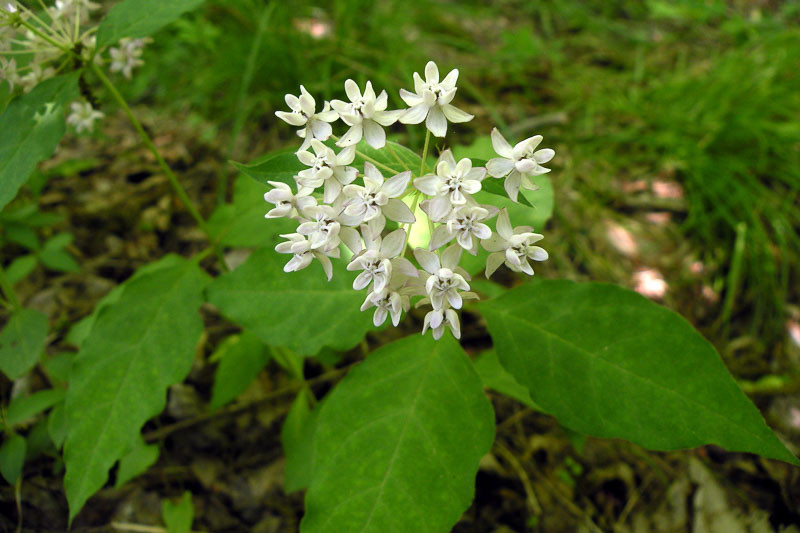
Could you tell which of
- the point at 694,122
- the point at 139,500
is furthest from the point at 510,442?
the point at 694,122

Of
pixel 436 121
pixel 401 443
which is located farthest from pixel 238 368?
pixel 436 121

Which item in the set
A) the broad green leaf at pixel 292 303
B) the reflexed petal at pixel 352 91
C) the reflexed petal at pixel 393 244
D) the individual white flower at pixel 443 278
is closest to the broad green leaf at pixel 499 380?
the broad green leaf at pixel 292 303

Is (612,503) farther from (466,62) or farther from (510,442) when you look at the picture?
(466,62)

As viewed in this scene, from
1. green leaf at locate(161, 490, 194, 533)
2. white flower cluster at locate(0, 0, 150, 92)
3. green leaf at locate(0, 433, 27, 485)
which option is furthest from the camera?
green leaf at locate(161, 490, 194, 533)

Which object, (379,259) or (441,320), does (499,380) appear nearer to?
(441,320)

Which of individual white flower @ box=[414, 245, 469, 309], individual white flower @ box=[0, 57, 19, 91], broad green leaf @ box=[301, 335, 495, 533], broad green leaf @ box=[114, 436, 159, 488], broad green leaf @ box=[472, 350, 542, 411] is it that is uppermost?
individual white flower @ box=[0, 57, 19, 91]

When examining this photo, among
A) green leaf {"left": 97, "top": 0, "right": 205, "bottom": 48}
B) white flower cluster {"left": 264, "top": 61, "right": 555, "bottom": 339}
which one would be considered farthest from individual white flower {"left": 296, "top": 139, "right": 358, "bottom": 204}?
green leaf {"left": 97, "top": 0, "right": 205, "bottom": 48}

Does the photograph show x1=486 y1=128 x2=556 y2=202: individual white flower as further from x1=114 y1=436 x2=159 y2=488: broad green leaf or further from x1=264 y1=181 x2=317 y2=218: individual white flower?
x1=114 y1=436 x2=159 y2=488: broad green leaf
